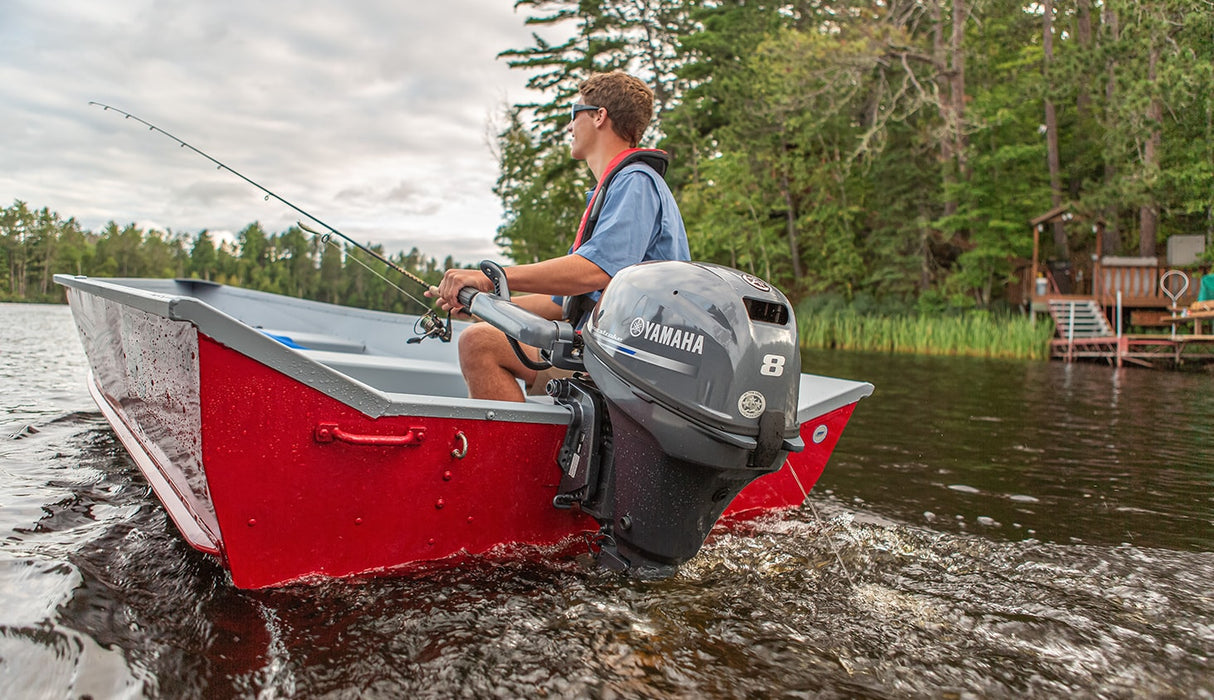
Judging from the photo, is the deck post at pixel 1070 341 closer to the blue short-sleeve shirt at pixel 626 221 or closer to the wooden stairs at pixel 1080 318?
the wooden stairs at pixel 1080 318

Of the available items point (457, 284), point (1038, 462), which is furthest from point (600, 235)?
point (1038, 462)

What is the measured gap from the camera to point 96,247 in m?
46.8

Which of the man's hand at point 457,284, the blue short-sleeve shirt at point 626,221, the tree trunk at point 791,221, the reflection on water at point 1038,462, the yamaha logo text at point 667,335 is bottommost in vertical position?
the reflection on water at point 1038,462

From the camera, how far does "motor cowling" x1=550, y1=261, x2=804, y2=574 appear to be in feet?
7.49

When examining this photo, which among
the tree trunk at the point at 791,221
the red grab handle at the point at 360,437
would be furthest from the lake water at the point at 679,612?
the tree trunk at the point at 791,221

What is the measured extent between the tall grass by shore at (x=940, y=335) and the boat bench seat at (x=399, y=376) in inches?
616

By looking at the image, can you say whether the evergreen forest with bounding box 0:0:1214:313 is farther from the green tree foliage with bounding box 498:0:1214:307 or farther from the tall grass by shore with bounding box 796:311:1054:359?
the tall grass by shore with bounding box 796:311:1054:359

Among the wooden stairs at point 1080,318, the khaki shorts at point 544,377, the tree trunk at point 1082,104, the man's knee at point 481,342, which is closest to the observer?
the man's knee at point 481,342

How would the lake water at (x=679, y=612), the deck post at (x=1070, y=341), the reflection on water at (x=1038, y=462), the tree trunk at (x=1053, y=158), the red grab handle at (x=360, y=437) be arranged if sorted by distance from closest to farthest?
the lake water at (x=679, y=612) < the red grab handle at (x=360, y=437) < the reflection on water at (x=1038, y=462) < the deck post at (x=1070, y=341) < the tree trunk at (x=1053, y=158)

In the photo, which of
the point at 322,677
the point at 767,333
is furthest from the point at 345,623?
the point at 767,333

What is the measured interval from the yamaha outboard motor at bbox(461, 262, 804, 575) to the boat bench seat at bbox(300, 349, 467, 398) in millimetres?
1721

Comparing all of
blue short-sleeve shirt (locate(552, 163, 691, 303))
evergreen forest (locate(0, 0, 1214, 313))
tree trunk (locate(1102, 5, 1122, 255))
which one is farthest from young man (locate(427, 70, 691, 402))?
tree trunk (locate(1102, 5, 1122, 255))

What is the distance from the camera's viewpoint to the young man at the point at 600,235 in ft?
8.99

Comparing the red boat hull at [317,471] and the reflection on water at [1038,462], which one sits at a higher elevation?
the red boat hull at [317,471]
